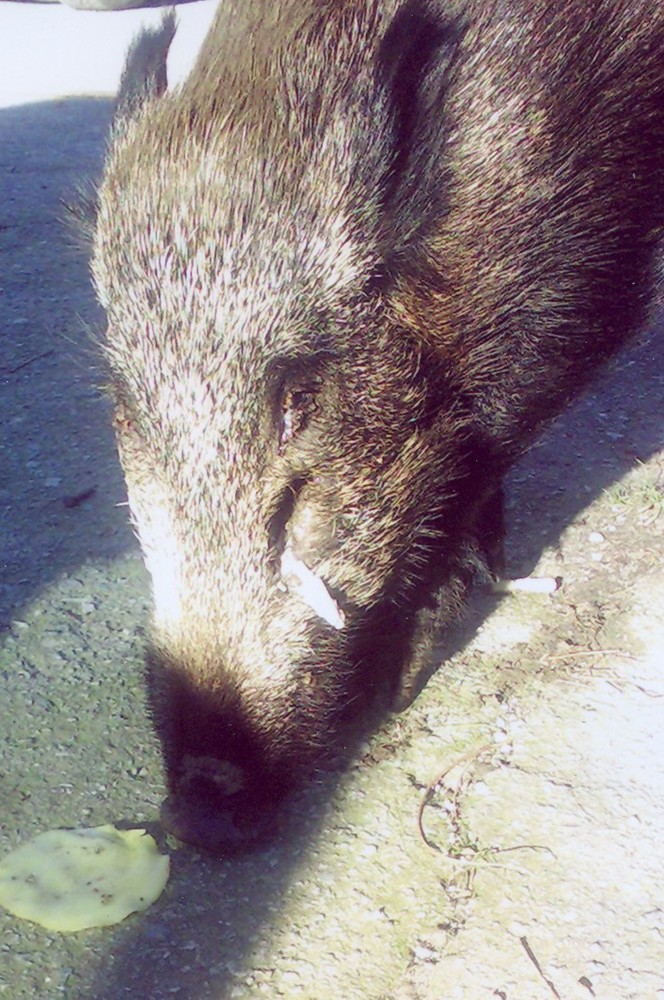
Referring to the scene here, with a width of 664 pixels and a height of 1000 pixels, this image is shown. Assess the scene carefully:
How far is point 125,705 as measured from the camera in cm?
246

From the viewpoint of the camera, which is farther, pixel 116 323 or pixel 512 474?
pixel 512 474

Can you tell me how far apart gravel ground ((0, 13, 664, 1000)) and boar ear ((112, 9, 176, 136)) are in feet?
1.43

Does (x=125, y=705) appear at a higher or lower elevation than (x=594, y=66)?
lower

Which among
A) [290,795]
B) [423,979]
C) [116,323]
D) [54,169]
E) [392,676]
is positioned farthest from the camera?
[54,169]

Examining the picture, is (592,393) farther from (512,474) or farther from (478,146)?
(478,146)

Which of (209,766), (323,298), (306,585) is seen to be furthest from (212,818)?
(323,298)

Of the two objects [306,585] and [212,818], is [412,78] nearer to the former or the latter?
[306,585]

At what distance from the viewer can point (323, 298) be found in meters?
1.93

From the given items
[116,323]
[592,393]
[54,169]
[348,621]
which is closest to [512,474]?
[592,393]

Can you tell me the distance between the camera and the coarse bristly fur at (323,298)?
75.5 inches

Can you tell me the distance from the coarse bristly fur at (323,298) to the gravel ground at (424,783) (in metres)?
0.19

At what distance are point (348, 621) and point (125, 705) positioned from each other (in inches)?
24.1

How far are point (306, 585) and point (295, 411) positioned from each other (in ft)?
1.02

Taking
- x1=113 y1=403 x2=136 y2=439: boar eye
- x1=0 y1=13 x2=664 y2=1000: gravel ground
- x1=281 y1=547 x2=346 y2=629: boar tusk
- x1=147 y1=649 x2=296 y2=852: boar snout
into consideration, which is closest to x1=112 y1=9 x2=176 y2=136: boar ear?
x1=0 y1=13 x2=664 y2=1000: gravel ground
